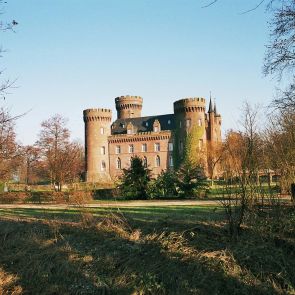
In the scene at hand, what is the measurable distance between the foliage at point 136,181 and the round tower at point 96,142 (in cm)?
3777

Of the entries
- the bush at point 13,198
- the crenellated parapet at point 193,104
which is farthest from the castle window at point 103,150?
the bush at point 13,198

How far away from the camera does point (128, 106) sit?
70.1 meters

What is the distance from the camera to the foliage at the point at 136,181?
79.7ft

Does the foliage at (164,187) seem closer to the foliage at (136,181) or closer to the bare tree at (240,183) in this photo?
→ the foliage at (136,181)

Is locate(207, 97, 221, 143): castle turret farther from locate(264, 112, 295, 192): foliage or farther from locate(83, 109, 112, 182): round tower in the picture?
locate(264, 112, 295, 192): foliage

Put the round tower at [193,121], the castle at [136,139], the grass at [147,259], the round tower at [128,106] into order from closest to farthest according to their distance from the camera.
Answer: the grass at [147,259] < the round tower at [193,121] < the castle at [136,139] < the round tower at [128,106]

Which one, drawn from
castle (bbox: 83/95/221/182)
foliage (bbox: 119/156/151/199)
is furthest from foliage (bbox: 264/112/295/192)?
castle (bbox: 83/95/221/182)

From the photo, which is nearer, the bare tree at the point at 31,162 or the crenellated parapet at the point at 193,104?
the bare tree at the point at 31,162

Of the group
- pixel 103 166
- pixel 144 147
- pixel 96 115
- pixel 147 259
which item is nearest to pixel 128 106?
pixel 96 115

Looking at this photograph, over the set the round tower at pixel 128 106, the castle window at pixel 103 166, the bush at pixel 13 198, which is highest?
the round tower at pixel 128 106

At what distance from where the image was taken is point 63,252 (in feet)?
30.7

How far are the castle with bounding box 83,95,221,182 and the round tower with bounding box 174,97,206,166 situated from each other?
154 mm

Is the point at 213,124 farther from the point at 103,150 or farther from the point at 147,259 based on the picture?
the point at 147,259

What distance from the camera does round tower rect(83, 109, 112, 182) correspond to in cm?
6259
